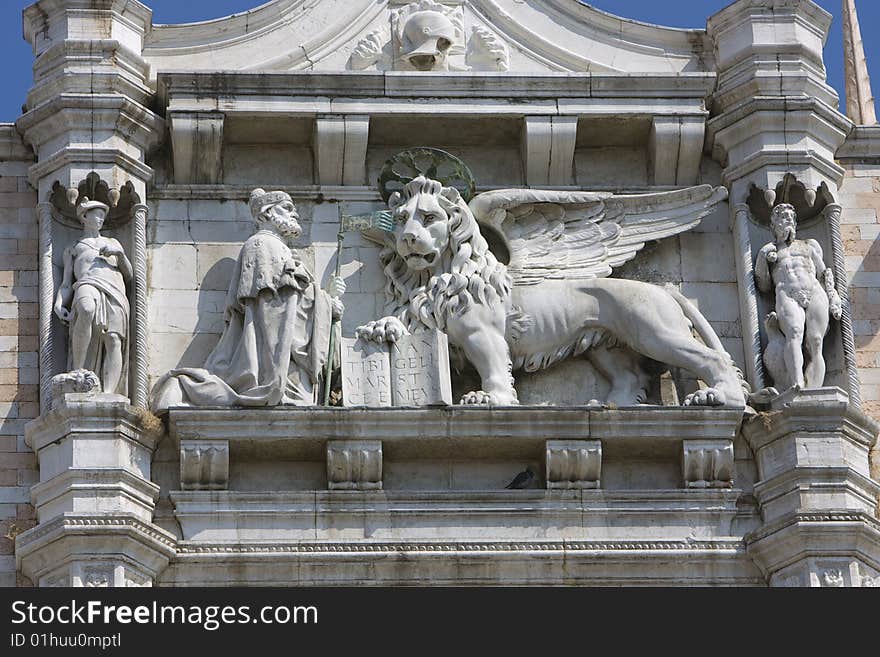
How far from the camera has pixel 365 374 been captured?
21891 mm

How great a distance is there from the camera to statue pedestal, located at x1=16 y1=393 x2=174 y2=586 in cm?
2083

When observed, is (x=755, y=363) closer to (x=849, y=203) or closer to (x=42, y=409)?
(x=849, y=203)

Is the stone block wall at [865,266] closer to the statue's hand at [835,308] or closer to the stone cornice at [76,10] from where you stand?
the statue's hand at [835,308]

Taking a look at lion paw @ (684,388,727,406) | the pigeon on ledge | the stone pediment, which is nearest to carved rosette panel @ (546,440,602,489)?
the pigeon on ledge

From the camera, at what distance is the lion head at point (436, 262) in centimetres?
2219

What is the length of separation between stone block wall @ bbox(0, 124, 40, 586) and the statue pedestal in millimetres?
224

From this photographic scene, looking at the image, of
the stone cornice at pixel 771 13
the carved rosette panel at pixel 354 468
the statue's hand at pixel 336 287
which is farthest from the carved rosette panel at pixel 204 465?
the stone cornice at pixel 771 13

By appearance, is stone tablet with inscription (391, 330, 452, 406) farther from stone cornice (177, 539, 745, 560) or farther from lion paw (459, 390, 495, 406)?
stone cornice (177, 539, 745, 560)

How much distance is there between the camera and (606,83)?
23.1 meters

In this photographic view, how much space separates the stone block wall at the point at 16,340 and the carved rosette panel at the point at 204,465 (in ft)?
3.42

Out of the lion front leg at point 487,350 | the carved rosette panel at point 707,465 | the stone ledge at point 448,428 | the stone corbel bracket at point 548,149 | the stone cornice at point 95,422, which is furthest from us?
the stone corbel bracket at point 548,149

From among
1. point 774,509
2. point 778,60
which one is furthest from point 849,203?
point 774,509

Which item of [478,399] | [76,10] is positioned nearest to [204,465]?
[478,399]

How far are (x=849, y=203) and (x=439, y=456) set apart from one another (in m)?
3.81
